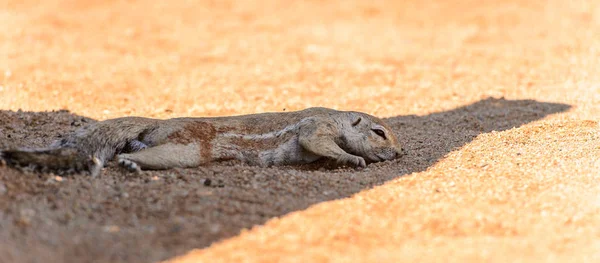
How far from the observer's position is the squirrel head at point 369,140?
7492 millimetres

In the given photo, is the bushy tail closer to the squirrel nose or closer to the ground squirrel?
the ground squirrel

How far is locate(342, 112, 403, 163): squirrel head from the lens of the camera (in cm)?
749

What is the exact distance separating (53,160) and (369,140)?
3030 mm

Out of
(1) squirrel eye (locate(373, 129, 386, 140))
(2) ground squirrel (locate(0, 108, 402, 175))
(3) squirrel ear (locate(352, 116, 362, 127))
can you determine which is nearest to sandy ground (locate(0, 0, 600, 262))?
(2) ground squirrel (locate(0, 108, 402, 175))

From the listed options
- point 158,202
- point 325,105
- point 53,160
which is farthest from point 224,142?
point 325,105

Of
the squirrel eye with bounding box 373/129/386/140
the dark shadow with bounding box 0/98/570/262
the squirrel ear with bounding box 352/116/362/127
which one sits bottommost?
the dark shadow with bounding box 0/98/570/262

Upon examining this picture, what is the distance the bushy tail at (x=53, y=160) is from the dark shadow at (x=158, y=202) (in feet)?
0.35

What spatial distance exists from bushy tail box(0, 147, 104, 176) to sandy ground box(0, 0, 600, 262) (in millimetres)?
118

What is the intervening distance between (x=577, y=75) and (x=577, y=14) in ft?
22.5

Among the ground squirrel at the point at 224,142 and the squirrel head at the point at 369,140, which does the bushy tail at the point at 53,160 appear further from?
the squirrel head at the point at 369,140

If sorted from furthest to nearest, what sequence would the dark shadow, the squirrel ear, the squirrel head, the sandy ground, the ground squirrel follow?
the squirrel ear
the squirrel head
the ground squirrel
the sandy ground
the dark shadow

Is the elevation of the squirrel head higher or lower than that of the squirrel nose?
higher

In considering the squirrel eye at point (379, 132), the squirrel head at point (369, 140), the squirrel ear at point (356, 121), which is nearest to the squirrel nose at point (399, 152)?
the squirrel head at point (369, 140)

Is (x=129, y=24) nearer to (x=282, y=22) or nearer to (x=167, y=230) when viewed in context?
(x=282, y=22)
